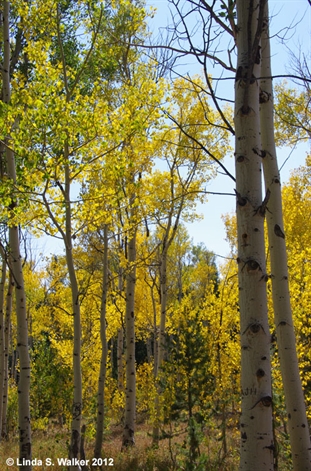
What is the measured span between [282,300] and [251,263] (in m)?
1.33

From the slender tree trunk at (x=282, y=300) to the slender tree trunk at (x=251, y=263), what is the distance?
669mm

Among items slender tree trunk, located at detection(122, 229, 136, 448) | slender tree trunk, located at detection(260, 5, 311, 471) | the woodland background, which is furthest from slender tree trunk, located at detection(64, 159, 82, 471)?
Result: slender tree trunk, located at detection(122, 229, 136, 448)

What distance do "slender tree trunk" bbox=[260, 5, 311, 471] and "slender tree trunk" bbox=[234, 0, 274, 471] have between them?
2.19ft

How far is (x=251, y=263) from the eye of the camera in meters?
1.91

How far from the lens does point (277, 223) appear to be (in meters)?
3.19

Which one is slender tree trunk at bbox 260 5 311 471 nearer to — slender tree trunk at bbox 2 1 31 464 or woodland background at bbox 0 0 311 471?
woodland background at bbox 0 0 311 471

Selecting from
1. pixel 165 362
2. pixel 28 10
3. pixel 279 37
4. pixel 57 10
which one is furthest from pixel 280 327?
pixel 28 10

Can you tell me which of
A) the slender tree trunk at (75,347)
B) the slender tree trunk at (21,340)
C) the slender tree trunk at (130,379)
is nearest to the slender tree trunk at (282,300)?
the slender tree trunk at (75,347)

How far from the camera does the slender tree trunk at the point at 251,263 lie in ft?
5.74

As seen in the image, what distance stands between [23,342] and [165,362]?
2448mm

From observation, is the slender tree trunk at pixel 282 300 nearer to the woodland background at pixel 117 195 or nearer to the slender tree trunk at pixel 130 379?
the woodland background at pixel 117 195

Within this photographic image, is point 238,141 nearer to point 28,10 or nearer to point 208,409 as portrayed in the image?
point 28,10

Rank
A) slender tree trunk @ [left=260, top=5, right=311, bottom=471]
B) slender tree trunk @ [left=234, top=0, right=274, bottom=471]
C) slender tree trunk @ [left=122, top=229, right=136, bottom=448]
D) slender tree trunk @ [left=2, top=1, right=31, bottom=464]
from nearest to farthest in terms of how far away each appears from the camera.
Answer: slender tree trunk @ [left=234, top=0, right=274, bottom=471] < slender tree trunk @ [left=260, top=5, right=311, bottom=471] < slender tree trunk @ [left=2, top=1, right=31, bottom=464] < slender tree trunk @ [left=122, top=229, right=136, bottom=448]

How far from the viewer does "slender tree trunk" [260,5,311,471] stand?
2887 mm
